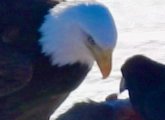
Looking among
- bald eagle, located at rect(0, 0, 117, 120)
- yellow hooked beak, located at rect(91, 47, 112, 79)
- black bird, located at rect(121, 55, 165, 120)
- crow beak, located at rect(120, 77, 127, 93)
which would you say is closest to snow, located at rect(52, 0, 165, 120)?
crow beak, located at rect(120, 77, 127, 93)

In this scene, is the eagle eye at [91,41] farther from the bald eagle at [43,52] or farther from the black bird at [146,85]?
the black bird at [146,85]

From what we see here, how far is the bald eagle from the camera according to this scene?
5.57m

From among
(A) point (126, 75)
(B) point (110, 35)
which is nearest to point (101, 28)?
(B) point (110, 35)

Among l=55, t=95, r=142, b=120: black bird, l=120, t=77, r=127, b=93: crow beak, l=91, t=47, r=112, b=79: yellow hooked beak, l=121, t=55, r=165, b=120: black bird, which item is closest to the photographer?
l=91, t=47, r=112, b=79: yellow hooked beak

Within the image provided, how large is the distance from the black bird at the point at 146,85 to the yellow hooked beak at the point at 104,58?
50 cm

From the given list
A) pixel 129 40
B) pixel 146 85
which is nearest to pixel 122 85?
pixel 146 85

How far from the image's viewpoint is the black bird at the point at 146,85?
232 inches

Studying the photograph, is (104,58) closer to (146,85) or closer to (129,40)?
(146,85)

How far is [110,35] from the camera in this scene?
17.8ft

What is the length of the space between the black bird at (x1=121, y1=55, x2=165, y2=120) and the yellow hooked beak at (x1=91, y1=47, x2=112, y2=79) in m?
0.50

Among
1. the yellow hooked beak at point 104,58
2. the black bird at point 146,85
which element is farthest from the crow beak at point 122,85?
the yellow hooked beak at point 104,58

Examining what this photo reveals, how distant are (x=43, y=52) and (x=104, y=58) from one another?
37 cm

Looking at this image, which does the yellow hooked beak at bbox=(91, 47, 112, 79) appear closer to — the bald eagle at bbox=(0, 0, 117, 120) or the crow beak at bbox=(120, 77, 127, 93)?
the bald eagle at bbox=(0, 0, 117, 120)

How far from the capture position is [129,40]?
7219 millimetres
